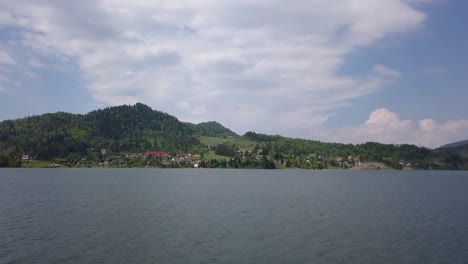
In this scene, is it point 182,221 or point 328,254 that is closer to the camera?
point 328,254

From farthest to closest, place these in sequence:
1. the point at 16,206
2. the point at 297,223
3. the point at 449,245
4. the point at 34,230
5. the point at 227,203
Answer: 1. the point at 227,203
2. the point at 16,206
3. the point at 297,223
4. the point at 34,230
5. the point at 449,245

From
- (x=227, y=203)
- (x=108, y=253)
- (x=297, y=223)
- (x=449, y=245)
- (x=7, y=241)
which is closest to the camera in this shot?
(x=108, y=253)

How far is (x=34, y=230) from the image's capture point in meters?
43.5

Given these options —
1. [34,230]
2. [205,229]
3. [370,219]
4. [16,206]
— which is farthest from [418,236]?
[16,206]

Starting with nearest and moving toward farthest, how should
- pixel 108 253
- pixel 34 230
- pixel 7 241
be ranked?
pixel 108 253
pixel 7 241
pixel 34 230

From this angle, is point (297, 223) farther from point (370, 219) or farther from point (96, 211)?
point (96, 211)

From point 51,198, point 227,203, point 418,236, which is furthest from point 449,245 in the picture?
point 51,198

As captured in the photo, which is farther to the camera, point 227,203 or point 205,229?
point 227,203

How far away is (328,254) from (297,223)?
16252mm

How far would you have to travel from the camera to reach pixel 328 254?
35.2 metres

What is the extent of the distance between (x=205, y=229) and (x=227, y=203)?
27.5 m

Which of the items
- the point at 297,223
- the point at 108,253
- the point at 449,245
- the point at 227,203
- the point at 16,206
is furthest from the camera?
the point at 227,203

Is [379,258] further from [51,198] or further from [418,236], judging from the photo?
[51,198]

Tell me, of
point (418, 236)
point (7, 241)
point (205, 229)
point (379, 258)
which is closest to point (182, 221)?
point (205, 229)
